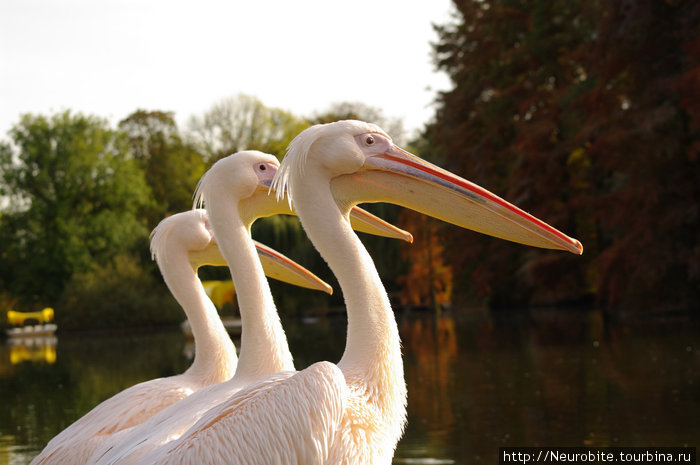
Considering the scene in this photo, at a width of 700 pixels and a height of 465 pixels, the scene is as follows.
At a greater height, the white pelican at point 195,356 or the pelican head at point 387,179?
the pelican head at point 387,179

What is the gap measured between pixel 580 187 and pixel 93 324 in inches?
753

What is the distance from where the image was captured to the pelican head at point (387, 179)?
3.26m

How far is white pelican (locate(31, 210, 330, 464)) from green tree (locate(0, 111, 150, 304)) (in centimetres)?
3308

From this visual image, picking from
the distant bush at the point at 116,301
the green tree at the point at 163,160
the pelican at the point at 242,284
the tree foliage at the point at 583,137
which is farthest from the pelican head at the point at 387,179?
the green tree at the point at 163,160

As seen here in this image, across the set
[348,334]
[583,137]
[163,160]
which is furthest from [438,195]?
[163,160]

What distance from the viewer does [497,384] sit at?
474 inches

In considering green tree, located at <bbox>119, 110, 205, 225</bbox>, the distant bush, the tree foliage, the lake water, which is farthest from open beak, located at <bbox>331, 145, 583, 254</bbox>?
green tree, located at <bbox>119, 110, 205, 225</bbox>

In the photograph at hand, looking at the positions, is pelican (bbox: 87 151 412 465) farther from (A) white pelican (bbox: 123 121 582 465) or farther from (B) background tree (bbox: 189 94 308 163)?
(B) background tree (bbox: 189 94 308 163)

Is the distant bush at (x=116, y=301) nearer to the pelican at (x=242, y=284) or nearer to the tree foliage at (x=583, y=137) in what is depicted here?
the tree foliage at (x=583, y=137)

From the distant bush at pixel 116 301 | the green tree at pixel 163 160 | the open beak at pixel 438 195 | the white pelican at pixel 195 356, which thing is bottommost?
the distant bush at pixel 116 301

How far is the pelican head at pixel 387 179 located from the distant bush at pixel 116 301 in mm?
30897

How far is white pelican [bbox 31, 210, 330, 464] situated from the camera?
162 inches

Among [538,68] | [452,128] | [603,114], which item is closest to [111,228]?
[452,128]

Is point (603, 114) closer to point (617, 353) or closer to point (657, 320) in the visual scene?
point (657, 320)
